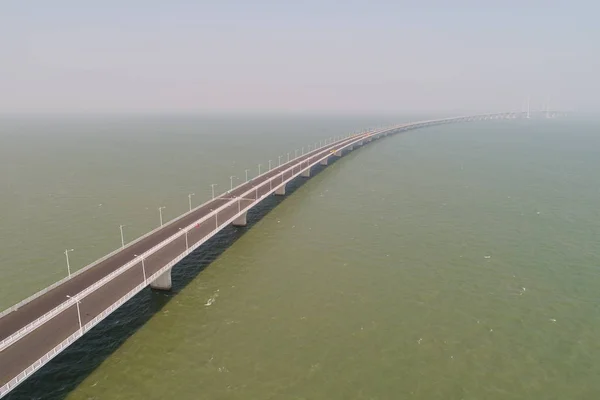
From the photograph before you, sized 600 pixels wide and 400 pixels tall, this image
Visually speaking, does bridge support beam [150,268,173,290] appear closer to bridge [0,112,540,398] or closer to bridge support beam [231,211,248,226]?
bridge [0,112,540,398]

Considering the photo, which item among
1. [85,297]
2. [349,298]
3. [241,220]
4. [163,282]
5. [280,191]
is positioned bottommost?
[349,298]

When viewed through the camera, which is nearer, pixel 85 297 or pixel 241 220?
pixel 85 297

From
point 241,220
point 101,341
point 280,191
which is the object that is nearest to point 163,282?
point 101,341

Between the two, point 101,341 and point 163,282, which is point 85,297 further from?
point 163,282

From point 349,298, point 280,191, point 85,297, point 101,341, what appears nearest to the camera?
point 101,341

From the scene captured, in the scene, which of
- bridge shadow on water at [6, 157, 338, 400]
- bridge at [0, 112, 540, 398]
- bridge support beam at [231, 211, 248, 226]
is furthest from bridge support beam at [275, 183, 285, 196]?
bridge shadow on water at [6, 157, 338, 400]

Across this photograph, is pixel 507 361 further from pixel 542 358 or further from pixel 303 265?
pixel 303 265
